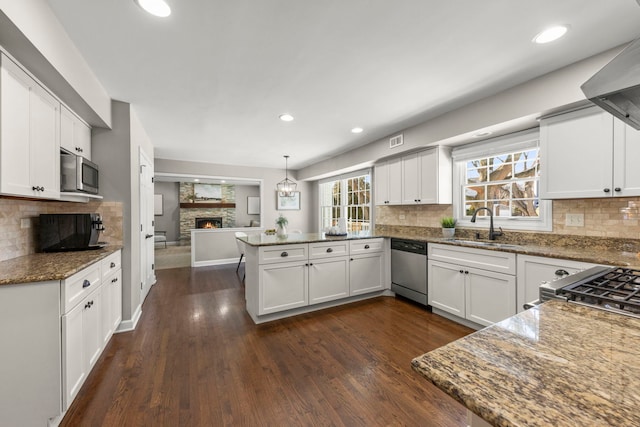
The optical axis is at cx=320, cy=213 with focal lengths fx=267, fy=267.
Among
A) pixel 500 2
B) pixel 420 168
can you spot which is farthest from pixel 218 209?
pixel 500 2

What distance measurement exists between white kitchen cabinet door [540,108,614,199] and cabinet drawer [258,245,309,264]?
244 centimetres

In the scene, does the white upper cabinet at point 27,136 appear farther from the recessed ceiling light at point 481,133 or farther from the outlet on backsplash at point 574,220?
the outlet on backsplash at point 574,220

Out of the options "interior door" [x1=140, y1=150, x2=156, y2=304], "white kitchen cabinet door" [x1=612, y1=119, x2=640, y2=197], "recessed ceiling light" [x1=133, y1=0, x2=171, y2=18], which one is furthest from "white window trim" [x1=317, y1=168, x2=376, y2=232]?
"recessed ceiling light" [x1=133, y1=0, x2=171, y2=18]

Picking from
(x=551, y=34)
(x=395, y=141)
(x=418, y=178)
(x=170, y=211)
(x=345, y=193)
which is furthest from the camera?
(x=170, y=211)

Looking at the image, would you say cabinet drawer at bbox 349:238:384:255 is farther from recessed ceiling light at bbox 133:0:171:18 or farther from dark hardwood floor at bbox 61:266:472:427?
recessed ceiling light at bbox 133:0:171:18

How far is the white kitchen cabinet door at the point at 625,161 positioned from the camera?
196cm

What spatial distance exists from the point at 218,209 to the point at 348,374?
355 inches

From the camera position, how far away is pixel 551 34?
181cm

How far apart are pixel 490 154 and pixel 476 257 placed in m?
1.36

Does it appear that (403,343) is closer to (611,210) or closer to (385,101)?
(611,210)

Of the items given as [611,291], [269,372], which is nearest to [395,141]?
[611,291]

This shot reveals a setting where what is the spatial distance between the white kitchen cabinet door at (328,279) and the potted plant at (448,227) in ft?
4.37

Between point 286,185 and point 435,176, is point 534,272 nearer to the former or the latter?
point 435,176

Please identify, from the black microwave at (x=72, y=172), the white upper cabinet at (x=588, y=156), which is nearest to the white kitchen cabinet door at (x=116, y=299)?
the black microwave at (x=72, y=172)
